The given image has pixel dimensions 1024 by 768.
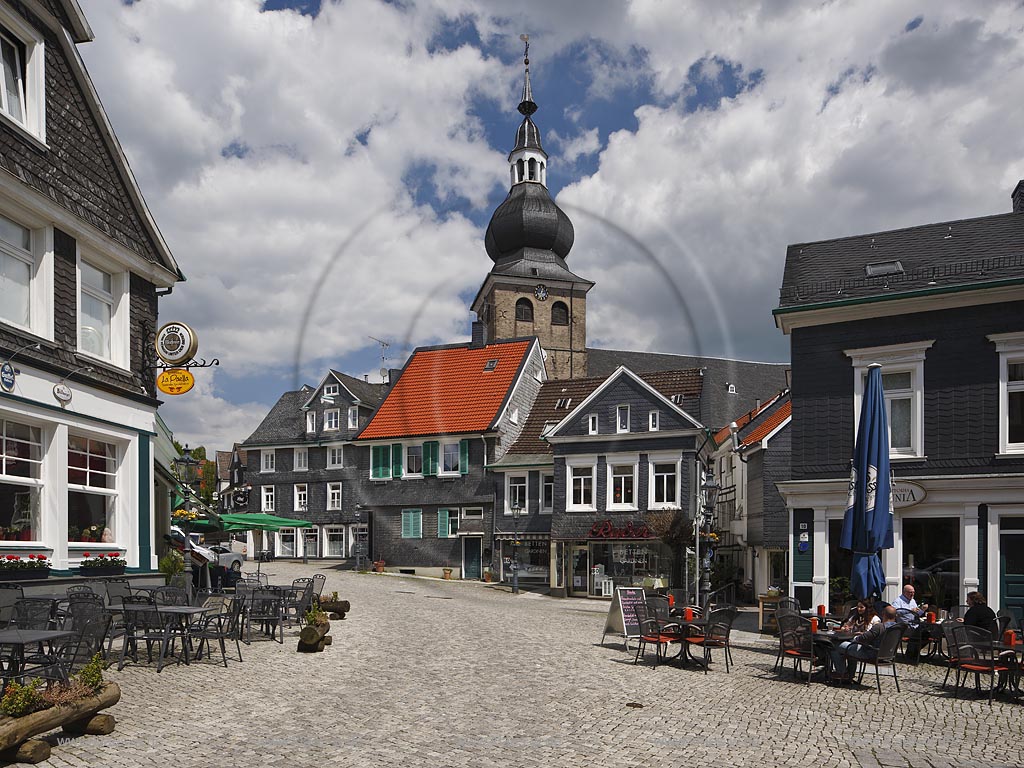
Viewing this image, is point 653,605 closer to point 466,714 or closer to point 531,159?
point 466,714

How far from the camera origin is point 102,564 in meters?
16.0

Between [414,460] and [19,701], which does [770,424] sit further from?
[19,701]

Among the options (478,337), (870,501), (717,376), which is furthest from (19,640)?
(717,376)

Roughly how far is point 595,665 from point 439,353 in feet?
106

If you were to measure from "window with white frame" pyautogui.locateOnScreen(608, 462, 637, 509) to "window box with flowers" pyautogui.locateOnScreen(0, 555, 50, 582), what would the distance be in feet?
78.2

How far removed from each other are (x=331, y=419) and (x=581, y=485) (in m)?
16.8

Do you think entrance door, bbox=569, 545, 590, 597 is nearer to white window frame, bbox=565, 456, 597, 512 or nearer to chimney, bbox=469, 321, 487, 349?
white window frame, bbox=565, 456, 597, 512

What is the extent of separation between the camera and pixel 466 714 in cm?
1054

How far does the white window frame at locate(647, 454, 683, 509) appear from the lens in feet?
113

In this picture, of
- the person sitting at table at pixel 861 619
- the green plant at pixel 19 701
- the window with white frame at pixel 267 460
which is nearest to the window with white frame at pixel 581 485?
the window with white frame at pixel 267 460

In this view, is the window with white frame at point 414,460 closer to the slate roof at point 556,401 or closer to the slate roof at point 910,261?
the slate roof at point 556,401

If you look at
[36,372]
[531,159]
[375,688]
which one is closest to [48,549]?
[36,372]

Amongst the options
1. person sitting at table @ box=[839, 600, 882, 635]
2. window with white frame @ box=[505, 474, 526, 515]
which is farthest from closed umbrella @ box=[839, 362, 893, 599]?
window with white frame @ box=[505, 474, 526, 515]

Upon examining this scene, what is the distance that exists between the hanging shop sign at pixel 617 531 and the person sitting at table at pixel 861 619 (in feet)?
63.8
